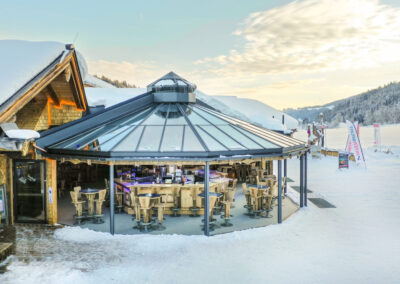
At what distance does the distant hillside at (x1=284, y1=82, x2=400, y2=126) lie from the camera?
127312 mm

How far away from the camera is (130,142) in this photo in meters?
9.13

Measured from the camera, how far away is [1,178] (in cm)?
949

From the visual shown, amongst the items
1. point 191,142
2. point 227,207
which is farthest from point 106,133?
point 227,207

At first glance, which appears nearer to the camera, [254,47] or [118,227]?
[118,227]

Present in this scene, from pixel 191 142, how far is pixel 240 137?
1915mm

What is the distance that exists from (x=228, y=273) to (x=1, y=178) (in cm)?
749

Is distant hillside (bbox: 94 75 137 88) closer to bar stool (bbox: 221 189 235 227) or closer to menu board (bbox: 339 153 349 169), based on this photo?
menu board (bbox: 339 153 349 169)

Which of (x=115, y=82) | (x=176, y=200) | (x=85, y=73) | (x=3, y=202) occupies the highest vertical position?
(x=115, y=82)

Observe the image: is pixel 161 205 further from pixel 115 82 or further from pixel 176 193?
pixel 115 82

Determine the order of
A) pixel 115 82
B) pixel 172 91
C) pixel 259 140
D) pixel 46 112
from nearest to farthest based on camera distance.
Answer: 1. pixel 259 140
2. pixel 46 112
3. pixel 172 91
4. pixel 115 82

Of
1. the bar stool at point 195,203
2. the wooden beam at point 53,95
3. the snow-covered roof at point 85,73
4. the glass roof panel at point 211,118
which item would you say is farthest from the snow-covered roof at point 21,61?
the bar stool at point 195,203

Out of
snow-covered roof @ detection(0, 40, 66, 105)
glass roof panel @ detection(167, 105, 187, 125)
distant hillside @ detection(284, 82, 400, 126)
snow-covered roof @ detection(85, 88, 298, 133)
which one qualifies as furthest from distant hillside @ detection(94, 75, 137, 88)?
distant hillside @ detection(284, 82, 400, 126)

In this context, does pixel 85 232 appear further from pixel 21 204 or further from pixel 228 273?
pixel 228 273

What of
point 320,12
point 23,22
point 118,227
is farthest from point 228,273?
point 23,22
